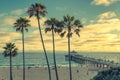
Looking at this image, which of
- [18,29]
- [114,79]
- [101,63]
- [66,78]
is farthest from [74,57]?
[114,79]

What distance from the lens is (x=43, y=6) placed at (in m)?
58.5

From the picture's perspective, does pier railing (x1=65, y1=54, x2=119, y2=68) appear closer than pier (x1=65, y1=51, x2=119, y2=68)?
Yes

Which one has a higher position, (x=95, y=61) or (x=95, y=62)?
(x=95, y=61)

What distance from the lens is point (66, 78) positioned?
89.8 m

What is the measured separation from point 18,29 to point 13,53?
4.69 metres

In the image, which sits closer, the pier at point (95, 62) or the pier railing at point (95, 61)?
the pier railing at point (95, 61)

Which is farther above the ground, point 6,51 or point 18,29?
point 18,29

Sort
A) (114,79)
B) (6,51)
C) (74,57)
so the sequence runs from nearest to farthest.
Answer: (114,79) < (6,51) < (74,57)

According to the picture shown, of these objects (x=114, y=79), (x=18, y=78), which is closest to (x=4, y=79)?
(x=18, y=78)

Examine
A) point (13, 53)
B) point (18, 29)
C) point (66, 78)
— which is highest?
point (18, 29)

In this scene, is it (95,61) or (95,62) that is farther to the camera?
(95,61)

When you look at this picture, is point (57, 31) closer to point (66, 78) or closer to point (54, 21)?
point (54, 21)

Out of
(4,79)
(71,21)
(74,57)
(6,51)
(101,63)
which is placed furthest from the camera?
(74,57)

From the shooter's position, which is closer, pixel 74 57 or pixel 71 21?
pixel 71 21
